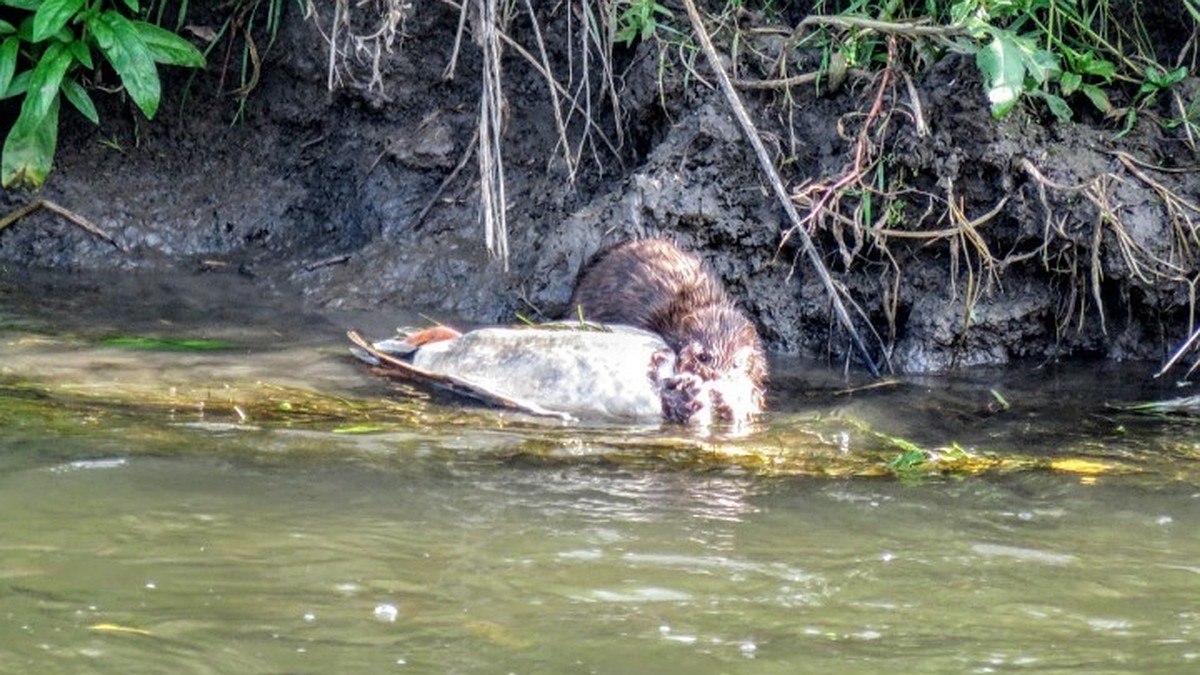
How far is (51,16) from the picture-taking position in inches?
255

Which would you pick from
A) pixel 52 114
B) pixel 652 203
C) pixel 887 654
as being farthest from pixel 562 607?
pixel 52 114

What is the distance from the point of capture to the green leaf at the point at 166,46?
673 centimetres

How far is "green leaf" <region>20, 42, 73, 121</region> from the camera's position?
6.61m

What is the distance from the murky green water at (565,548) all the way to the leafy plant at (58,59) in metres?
1.73

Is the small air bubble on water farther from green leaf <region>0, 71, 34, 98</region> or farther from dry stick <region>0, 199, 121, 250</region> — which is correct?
dry stick <region>0, 199, 121, 250</region>

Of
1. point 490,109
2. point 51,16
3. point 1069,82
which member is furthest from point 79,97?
point 1069,82

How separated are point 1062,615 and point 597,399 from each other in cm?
212

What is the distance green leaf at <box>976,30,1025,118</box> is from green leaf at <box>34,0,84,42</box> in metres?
3.54

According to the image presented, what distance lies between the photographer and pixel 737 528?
387cm

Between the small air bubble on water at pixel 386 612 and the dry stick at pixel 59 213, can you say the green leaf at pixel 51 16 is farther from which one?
the small air bubble on water at pixel 386 612

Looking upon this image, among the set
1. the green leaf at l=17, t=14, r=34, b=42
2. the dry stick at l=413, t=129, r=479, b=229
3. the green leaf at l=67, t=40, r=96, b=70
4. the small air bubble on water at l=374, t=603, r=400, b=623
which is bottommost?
the small air bubble on water at l=374, t=603, r=400, b=623

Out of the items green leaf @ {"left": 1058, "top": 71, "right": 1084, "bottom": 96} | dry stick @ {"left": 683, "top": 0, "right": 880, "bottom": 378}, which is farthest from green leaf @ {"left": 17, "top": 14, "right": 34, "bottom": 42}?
green leaf @ {"left": 1058, "top": 71, "right": 1084, "bottom": 96}

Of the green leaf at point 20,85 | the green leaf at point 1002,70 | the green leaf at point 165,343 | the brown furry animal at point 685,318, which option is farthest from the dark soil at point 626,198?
the green leaf at point 165,343

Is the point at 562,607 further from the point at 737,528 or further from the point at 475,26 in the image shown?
the point at 475,26
